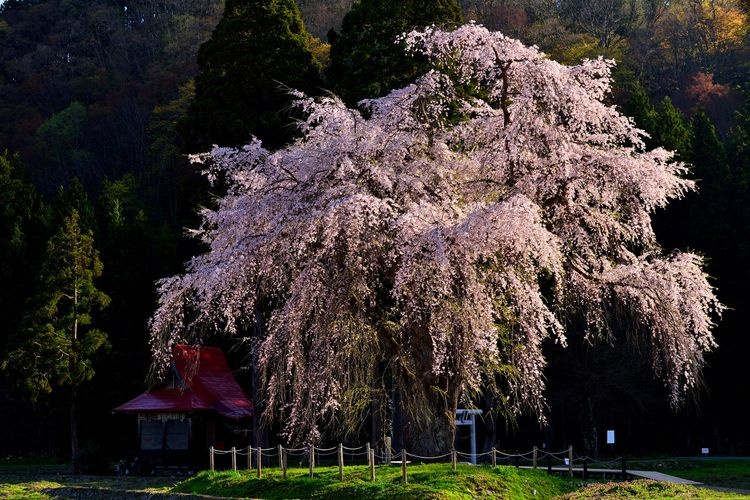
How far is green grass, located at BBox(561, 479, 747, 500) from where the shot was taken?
17.3 m

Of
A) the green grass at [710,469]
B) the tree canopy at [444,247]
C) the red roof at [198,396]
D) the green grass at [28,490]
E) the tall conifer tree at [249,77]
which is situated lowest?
the green grass at [28,490]

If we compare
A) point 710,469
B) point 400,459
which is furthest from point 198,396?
point 710,469

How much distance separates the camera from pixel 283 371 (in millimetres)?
19375

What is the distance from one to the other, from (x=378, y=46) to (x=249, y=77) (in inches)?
184

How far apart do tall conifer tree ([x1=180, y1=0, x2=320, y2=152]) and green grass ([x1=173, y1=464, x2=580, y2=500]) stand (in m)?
15.4

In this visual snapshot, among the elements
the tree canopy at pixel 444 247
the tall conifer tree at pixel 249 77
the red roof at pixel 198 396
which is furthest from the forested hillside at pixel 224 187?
the tree canopy at pixel 444 247

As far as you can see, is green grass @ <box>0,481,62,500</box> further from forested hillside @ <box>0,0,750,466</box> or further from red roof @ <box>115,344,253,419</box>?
forested hillside @ <box>0,0,750,466</box>

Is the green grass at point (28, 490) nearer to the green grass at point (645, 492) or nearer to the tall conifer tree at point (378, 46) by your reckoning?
the green grass at point (645, 492)

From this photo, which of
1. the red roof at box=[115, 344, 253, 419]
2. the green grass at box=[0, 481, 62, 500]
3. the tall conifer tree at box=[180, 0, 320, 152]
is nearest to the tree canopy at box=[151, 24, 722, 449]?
the green grass at box=[0, 481, 62, 500]

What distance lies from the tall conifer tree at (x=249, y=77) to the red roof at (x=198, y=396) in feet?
24.2

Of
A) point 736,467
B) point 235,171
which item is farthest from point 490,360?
point 736,467

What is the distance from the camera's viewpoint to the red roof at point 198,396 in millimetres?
35250

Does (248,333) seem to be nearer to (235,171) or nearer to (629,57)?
(235,171)

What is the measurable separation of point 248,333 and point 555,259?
22.8m
